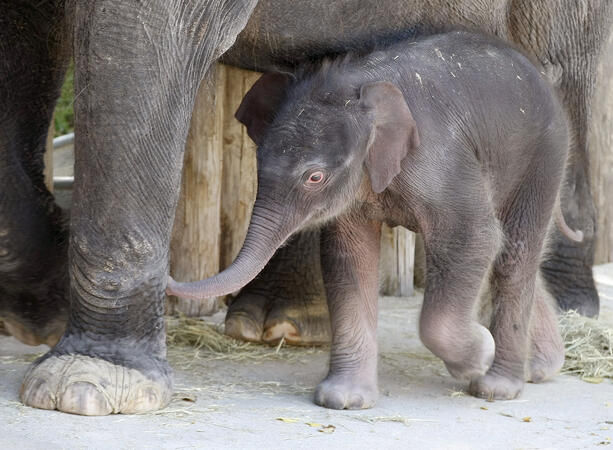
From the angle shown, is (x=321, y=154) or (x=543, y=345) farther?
(x=543, y=345)

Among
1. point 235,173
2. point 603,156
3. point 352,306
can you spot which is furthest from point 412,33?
point 603,156

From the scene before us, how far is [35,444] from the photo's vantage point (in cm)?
363

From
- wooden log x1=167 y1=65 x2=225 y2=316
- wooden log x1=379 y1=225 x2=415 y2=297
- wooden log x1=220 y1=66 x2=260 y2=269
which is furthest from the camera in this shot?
wooden log x1=379 y1=225 x2=415 y2=297

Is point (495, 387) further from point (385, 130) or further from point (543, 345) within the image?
point (385, 130)

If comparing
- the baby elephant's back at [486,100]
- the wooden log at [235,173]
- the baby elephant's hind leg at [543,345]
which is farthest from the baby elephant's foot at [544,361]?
the wooden log at [235,173]

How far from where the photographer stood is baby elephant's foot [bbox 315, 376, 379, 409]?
14.2ft

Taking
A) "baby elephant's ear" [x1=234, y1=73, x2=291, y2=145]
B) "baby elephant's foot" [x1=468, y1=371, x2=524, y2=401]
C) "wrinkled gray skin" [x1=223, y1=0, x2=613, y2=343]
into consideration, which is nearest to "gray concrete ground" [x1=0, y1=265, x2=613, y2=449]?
"baby elephant's foot" [x1=468, y1=371, x2=524, y2=401]

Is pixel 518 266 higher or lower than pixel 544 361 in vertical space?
higher

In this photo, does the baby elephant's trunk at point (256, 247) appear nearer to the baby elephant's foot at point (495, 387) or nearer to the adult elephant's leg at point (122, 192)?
the adult elephant's leg at point (122, 192)

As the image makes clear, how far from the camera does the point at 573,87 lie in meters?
5.76

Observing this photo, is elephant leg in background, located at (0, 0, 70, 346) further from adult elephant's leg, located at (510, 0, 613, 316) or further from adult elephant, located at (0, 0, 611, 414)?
adult elephant's leg, located at (510, 0, 613, 316)

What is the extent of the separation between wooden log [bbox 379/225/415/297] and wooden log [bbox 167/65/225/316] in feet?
3.35

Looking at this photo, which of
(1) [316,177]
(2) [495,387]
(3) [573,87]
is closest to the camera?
(1) [316,177]

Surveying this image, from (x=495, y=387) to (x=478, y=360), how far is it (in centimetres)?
24
